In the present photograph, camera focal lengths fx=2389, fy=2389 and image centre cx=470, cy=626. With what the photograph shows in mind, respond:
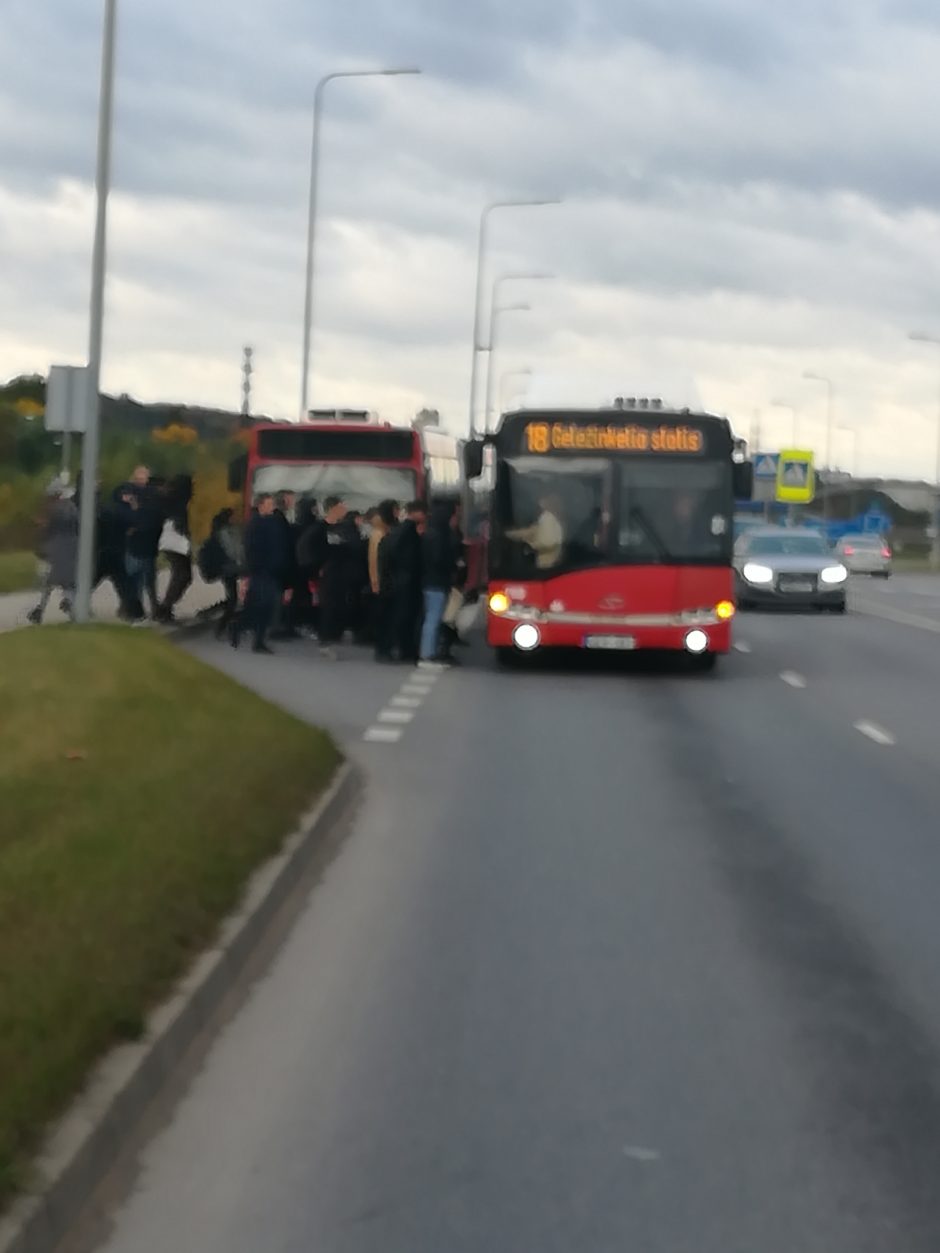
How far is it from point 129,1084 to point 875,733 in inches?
531

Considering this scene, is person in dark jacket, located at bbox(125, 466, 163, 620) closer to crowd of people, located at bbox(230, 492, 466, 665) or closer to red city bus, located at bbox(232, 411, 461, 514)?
crowd of people, located at bbox(230, 492, 466, 665)

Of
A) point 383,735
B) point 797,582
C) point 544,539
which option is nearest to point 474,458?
point 544,539

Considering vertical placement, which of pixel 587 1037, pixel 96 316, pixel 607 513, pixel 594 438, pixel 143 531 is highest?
pixel 96 316

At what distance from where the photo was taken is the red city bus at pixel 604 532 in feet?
80.2

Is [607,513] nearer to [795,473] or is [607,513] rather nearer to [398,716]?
[398,716]

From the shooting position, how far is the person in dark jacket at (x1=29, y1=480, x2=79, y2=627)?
2633cm

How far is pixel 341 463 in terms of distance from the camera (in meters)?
30.3

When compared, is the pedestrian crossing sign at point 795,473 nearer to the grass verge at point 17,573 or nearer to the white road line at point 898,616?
the white road line at point 898,616

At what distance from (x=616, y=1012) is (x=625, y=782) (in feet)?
23.6

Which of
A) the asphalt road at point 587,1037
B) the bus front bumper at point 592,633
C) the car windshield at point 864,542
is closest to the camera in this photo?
the asphalt road at point 587,1037

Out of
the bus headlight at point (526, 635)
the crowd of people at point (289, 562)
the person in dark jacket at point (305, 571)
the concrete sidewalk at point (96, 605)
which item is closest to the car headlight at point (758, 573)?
the concrete sidewalk at point (96, 605)

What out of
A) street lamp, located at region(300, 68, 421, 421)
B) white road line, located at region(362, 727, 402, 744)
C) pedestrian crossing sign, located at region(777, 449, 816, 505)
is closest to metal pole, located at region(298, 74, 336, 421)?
street lamp, located at region(300, 68, 421, 421)

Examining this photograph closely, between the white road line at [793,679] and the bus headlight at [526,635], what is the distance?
2655mm

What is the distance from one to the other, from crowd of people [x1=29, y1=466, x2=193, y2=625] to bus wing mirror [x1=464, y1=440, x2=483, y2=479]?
5.09m
